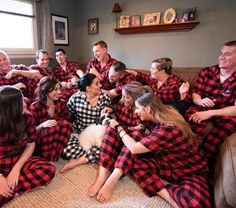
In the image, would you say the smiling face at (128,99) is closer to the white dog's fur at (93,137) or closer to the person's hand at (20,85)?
the white dog's fur at (93,137)

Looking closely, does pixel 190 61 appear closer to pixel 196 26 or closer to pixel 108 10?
pixel 196 26

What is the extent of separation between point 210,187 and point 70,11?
369 centimetres

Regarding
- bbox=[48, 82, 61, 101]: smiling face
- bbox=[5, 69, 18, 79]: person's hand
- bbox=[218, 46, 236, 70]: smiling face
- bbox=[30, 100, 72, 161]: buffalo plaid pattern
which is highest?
bbox=[218, 46, 236, 70]: smiling face

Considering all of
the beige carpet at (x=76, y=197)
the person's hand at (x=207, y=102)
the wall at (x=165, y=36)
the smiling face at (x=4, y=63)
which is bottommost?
the beige carpet at (x=76, y=197)

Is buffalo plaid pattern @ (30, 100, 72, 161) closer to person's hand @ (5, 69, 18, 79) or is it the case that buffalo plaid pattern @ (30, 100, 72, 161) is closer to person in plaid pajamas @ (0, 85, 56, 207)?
person in plaid pajamas @ (0, 85, 56, 207)

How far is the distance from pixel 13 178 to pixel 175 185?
3.24ft

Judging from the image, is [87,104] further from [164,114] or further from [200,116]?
[200,116]

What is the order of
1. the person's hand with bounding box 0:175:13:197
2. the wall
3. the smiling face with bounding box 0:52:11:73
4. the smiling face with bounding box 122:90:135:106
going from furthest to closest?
1. the wall
2. the smiling face with bounding box 0:52:11:73
3. the smiling face with bounding box 122:90:135:106
4. the person's hand with bounding box 0:175:13:197

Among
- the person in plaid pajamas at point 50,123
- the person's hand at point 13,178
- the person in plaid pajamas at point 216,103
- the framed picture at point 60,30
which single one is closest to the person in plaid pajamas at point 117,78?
the person in plaid pajamas at point 50,123

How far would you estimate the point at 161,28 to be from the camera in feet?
9.55

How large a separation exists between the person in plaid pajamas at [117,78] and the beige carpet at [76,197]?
1.07 metres

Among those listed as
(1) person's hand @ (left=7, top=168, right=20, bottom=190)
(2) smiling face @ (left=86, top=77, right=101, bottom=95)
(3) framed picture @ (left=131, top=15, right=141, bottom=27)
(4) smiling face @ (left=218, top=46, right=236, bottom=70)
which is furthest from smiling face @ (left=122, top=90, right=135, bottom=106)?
(3) framed picture @ (left=131, top=15, right=141, bottom=27)

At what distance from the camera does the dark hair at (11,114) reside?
1239mm

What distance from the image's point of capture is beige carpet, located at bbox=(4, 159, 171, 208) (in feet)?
4.09
